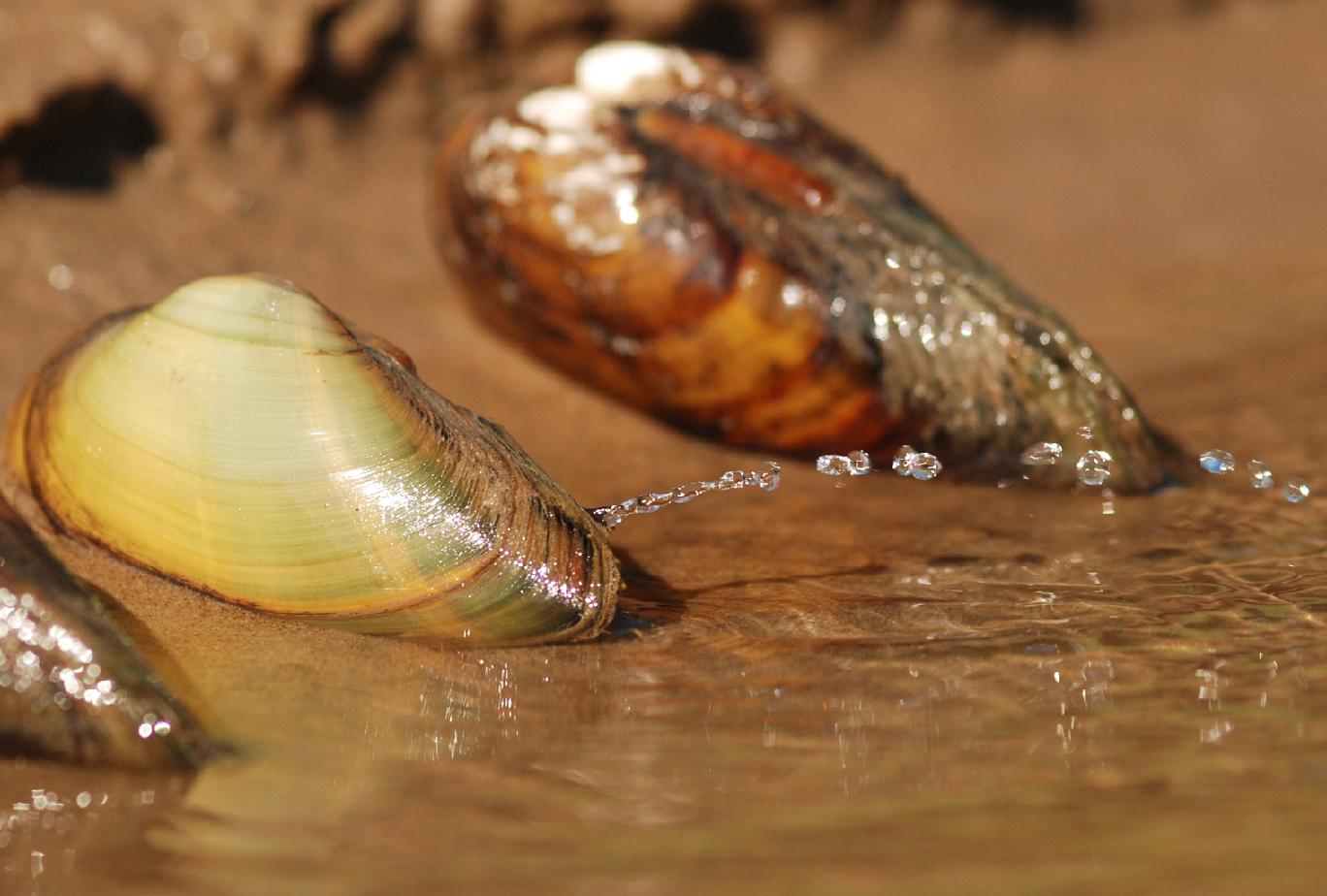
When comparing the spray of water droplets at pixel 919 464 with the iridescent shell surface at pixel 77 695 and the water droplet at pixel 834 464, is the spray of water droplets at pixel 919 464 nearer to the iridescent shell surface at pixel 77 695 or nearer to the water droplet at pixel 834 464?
the water droplet at pixel 834 464

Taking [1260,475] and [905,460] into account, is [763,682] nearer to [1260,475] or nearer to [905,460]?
[905,460]

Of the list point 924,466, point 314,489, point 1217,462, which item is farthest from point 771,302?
point 314,489

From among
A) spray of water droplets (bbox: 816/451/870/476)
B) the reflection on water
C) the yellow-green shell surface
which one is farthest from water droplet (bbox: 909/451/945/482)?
the yellow-green shell surface

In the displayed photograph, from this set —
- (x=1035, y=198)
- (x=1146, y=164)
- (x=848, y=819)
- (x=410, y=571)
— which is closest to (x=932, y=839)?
(x=848, y=819)

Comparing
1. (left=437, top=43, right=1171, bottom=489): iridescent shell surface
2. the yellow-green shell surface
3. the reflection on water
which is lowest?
the reflection on water

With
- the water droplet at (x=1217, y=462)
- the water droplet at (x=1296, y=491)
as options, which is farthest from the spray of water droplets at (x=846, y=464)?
the water droplet at (x=1296, y=491)

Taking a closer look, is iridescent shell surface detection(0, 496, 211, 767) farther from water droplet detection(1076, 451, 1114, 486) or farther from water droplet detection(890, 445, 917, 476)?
water droplet detection(1076, 451, 1114, 486)
